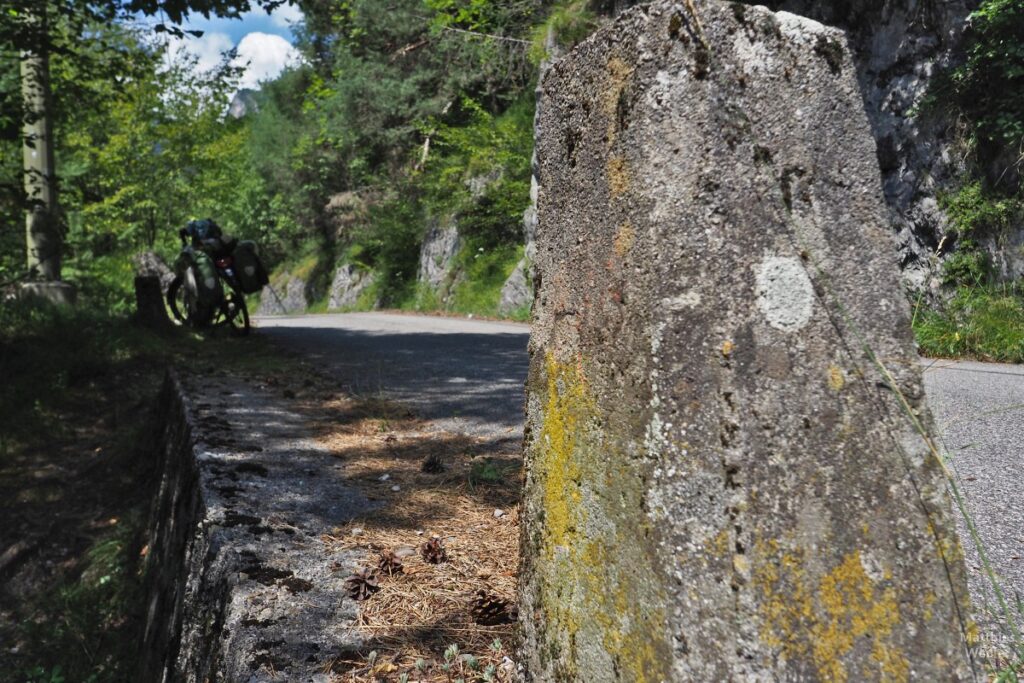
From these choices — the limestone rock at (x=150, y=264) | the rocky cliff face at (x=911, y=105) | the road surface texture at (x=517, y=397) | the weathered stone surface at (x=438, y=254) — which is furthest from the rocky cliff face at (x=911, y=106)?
the limestone rock at (x=150, y=264)

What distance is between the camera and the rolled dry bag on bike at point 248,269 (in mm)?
8867

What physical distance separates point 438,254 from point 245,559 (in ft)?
64.5

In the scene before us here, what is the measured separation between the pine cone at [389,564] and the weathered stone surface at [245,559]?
0.30 ft

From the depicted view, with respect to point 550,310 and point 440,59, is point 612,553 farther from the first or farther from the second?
point 440,59

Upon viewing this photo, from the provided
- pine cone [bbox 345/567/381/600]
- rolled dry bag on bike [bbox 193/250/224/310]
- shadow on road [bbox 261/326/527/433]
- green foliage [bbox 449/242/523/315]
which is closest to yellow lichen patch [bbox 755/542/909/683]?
pine cone [bbox 345/567/381/600]

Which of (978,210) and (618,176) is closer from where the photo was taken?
(618,176)

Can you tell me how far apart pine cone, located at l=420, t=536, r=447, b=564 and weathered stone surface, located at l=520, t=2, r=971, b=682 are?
1.11 m

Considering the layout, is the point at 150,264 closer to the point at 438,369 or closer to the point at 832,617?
the point at 438,369

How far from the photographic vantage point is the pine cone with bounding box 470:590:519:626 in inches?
74.2

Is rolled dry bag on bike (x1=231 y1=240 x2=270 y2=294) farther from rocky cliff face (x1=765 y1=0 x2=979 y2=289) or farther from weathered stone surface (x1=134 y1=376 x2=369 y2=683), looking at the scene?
rocky cliff face (x1=765 y1=0 x2=979 y2=289)

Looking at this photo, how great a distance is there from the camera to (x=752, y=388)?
1005 millimetres

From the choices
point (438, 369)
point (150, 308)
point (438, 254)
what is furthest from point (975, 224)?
point (438, 254)

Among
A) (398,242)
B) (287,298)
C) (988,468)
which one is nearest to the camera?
(988,468)

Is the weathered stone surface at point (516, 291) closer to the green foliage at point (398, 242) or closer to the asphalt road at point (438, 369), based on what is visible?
the asphalt road at point (438, 369)
